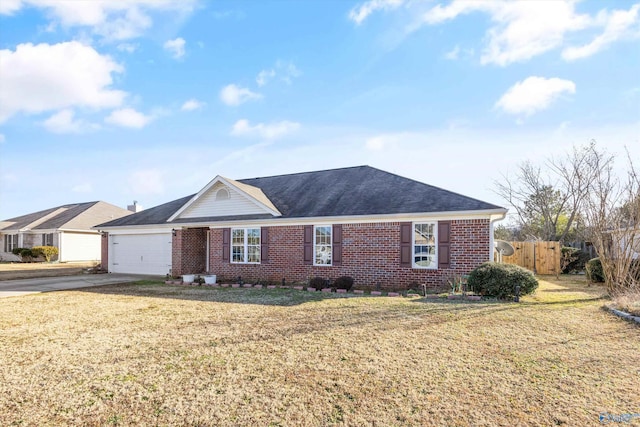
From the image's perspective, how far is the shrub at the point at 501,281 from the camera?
10062 mm

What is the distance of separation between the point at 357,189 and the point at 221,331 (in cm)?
1003

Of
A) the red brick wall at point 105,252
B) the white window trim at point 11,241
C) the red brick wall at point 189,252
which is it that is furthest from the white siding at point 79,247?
the red brick wall at point 189,252

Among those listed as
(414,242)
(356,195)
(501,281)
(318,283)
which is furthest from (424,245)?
(318,283)

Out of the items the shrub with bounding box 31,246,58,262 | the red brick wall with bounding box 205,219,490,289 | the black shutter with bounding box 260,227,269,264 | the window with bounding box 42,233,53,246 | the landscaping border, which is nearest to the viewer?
the landscaping border

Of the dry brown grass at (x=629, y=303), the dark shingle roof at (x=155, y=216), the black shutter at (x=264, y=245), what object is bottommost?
the dry brown grass at (x=629, y=303)

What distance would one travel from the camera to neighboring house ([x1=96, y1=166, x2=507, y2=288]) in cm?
1220

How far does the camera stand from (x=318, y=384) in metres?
4.45

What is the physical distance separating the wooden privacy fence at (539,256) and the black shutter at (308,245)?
1260 cm

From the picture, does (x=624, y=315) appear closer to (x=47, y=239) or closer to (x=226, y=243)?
(x=226, y=243)

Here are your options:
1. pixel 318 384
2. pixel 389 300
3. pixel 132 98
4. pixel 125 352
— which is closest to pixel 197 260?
pixel 132 98

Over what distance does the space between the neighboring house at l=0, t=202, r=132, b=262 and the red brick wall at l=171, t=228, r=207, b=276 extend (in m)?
15.0

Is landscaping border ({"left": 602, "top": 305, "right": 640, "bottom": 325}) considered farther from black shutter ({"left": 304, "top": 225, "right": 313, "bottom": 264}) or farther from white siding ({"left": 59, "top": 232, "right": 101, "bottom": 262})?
white siding ({"left": 59, "top": 232, "right": 101, "bottom": 262})

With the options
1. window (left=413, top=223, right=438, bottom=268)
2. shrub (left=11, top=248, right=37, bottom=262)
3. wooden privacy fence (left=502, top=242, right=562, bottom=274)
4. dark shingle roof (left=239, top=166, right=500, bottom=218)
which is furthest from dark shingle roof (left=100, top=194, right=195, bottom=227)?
wooden privacy fence (left=502, top=242, right=562, bottom=274)

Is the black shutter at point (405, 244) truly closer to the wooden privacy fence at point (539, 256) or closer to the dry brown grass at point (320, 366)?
the dry brown grass at point (320, 366)
